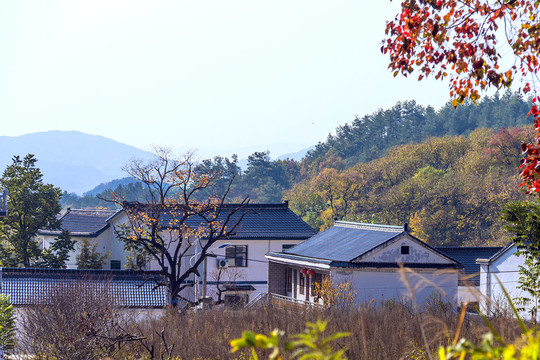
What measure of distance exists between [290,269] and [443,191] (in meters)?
21.7

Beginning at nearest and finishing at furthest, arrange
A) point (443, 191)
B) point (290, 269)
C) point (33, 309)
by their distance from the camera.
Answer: point (33, 309) < point (290, 269) < point (443, 191)

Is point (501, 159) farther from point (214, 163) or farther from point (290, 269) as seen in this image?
point (214, 163)

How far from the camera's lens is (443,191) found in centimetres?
4697

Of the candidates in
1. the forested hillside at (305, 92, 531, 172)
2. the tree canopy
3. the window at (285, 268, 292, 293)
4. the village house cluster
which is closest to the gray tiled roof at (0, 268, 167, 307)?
the village house cluster

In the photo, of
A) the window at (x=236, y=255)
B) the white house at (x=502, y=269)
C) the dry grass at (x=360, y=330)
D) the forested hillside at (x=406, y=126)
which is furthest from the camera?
the forested hillside at (x=406, y=126)

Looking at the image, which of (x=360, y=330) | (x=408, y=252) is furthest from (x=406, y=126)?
(x=360, y=330)

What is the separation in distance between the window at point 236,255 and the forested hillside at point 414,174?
4.81 m

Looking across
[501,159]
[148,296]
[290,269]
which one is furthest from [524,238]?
[501,159]

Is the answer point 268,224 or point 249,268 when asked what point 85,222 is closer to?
point 268,224

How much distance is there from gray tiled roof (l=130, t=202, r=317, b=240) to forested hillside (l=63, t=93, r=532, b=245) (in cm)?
427

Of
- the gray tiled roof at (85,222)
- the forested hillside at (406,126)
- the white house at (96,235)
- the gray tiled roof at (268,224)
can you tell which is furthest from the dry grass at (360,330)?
the forested hillside at (406,126)

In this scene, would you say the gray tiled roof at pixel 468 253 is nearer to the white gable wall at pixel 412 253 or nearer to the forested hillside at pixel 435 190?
the white gable wall at pixel 412 253

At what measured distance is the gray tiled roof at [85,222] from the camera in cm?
4077

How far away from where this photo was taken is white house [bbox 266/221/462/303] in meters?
23.0
